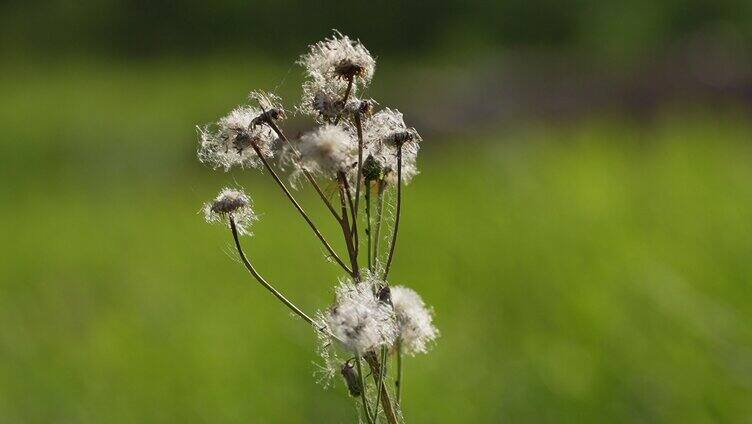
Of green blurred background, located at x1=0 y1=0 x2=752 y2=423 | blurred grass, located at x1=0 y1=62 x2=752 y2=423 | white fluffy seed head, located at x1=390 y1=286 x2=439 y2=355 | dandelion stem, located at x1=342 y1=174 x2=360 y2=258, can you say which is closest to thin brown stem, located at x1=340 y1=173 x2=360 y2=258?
dandelion stem, located at x1=342 y1=174 x2=360 y2=258

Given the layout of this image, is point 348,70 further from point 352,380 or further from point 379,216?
point 352,380

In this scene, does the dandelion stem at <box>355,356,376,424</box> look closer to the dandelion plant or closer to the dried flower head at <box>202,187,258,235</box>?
the dandelion plant

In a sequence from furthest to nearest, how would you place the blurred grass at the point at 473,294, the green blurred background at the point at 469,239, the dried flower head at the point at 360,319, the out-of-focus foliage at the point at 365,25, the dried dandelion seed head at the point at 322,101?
the out-of-focus foliage at the point at 365,25 → the green blurred background at the point at 469,239 → the blurred grass at the point at 473,294 → the dried dandelion seed head at the point at 322,101 → the dried flower head at the point at 360,319

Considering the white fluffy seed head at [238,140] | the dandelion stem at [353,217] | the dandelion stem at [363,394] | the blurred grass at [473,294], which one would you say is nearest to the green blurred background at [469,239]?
the blurred grass at [473,294]

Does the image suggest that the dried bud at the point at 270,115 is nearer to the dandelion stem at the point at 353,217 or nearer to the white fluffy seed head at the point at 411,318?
the dandelion stem at the point at 353,217

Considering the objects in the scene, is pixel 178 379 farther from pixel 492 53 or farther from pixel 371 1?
pixel 371 1

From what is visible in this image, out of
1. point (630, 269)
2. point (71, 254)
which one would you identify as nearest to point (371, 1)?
point (71, 254)

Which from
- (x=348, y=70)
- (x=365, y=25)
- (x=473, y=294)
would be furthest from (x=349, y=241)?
(x=365, y=25)

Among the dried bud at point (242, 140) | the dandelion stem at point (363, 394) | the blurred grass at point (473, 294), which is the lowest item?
the dandelion stem at point (363, 394)
